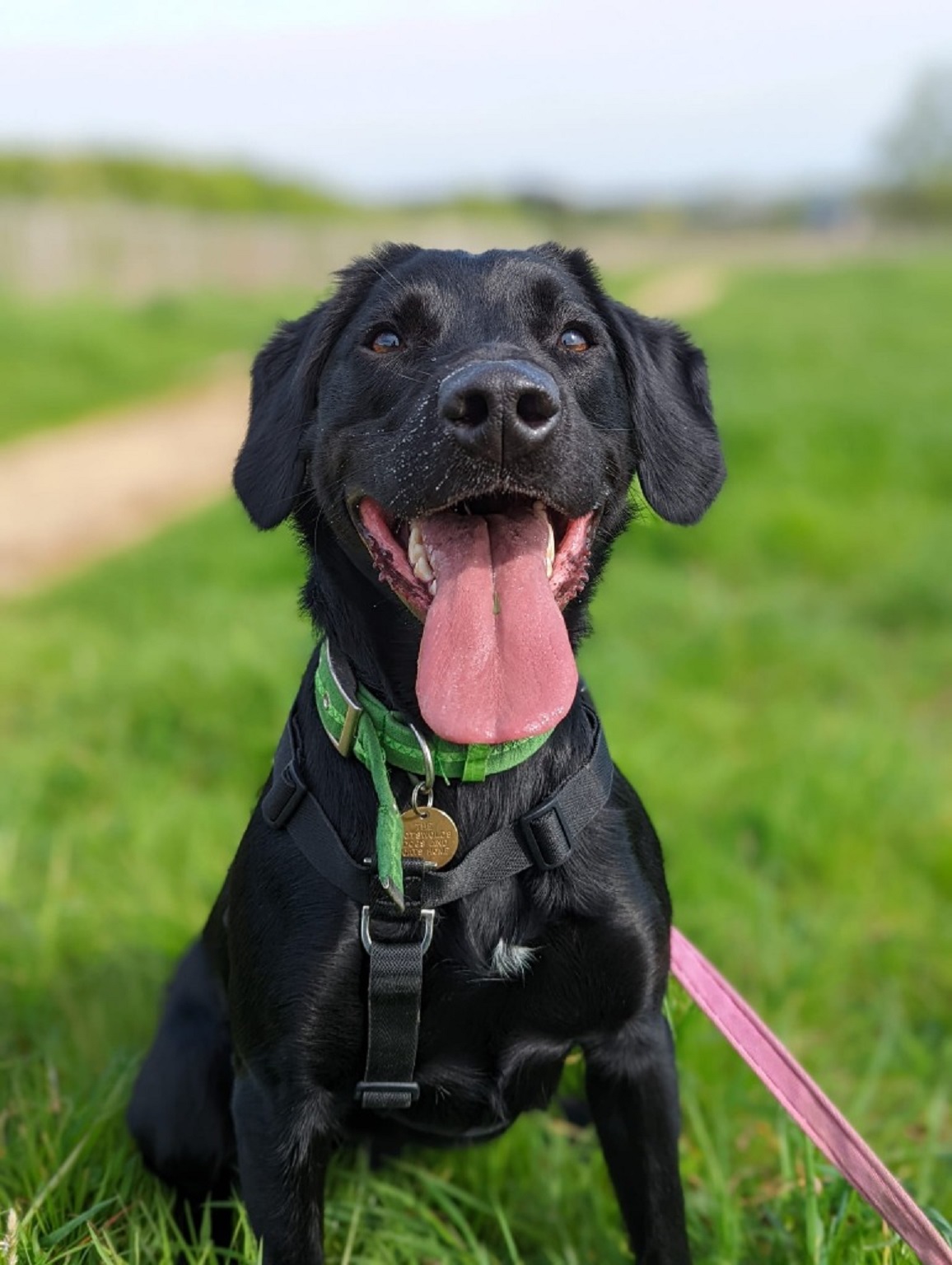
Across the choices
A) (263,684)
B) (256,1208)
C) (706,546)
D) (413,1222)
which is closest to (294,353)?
(256,1208)

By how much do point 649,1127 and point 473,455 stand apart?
120 centimetres

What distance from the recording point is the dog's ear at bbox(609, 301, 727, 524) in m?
2.37

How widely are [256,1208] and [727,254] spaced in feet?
230

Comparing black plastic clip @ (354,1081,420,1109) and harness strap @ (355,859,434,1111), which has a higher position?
harness strap @ (355,859,434,1111)

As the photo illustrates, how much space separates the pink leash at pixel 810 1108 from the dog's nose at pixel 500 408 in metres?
1.07

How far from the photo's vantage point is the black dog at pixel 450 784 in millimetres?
2020

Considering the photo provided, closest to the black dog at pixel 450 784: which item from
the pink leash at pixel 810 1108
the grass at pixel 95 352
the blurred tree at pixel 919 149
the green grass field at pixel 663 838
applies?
the pink leash at pixel 810 1108

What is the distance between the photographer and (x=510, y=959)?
2.07 meters

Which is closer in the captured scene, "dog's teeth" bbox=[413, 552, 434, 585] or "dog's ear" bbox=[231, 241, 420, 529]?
"dog's teeth" bbox=[413, 552, 434, 585]

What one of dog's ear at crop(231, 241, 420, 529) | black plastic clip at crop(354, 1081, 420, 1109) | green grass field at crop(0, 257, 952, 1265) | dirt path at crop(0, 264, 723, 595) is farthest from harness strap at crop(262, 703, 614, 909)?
dirt path at crop(0, 264, 723, 595)

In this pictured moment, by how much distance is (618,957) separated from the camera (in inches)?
83.9

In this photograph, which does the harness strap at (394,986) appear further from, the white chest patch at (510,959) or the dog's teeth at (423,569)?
the dog's teeth at (423,569)

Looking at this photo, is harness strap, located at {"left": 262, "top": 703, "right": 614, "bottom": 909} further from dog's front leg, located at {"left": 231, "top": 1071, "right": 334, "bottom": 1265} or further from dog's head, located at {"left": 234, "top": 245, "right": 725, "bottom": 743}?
dog's front leg, located at {"left": 231, "top": 1071, "right": 334, "bottom": 1265}

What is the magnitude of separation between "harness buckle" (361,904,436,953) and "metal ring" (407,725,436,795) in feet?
0.65
